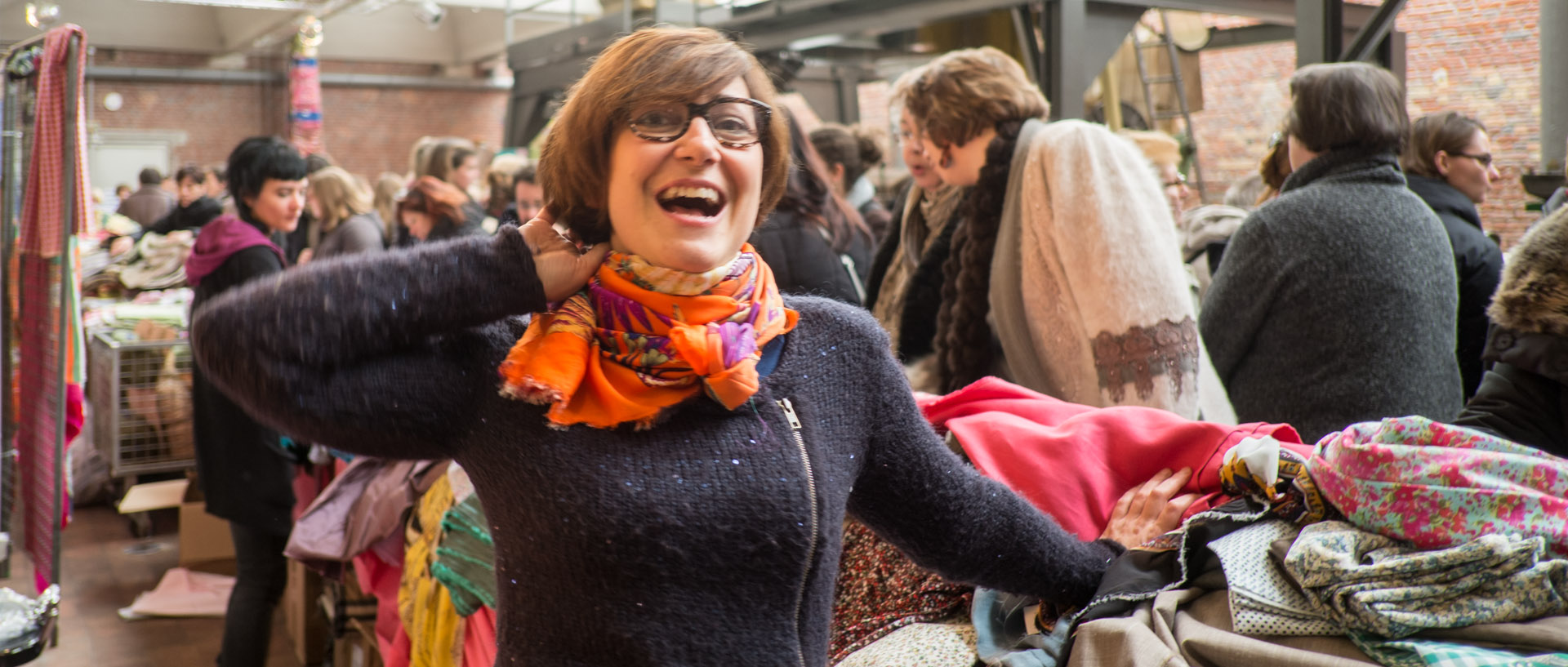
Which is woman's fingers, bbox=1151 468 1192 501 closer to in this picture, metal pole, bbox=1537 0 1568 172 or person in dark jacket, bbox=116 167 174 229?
metal pole, bbox=1537 0 1568 172

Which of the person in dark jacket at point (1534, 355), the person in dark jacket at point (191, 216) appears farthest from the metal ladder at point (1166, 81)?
the person in dark jacket at point (1534, 355)

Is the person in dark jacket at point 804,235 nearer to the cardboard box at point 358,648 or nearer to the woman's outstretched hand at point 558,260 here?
the woman's outstretched hand at point 558,260

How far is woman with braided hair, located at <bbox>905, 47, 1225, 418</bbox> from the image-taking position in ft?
6.87

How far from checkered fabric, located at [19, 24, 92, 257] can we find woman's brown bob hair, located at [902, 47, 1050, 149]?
1.86 metres

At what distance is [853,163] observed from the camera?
14.4 feet

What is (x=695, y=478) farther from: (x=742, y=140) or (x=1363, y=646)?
(x=1363, y=646)

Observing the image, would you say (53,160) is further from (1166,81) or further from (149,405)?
(1166,81)

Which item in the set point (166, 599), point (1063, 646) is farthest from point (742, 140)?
point (166, 599)

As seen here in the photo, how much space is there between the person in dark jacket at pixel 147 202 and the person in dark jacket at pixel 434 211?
6818 millimetres

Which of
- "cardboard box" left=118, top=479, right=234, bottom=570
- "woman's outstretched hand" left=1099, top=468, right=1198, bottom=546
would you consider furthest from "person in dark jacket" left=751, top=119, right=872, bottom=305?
"cardboard box" left=118, top=479, right=234, bottom=570

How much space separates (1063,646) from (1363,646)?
31 centimetres

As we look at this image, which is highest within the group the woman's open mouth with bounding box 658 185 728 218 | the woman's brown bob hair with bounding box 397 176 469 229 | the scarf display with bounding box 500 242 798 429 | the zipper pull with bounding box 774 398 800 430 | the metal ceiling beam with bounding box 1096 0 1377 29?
the metal ceiling beam with bounding box 1096 0 1377 29

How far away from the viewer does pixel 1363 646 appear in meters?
1.19

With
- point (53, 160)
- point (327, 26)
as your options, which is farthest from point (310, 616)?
point (327, 26)
